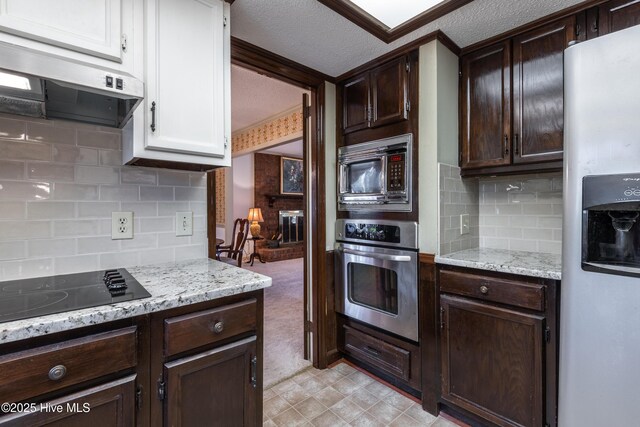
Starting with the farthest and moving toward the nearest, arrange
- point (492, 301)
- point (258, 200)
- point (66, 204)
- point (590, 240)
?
point (258, 200) < point (492, 301) < point (66, 204) < point (590, 240)

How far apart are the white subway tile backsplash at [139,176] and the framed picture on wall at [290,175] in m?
5.82

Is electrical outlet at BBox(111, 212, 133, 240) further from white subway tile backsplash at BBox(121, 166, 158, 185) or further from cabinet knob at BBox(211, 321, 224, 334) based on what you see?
cabinet knob at BBox(211, 321, 224, 334)

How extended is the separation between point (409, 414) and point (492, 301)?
0.82 metres

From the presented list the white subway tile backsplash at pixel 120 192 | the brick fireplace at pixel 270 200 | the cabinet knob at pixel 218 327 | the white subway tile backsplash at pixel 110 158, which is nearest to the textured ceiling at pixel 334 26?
the white subway tile backsplash at pixel 110 158

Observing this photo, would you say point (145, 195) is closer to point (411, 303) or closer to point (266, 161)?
point (411, 303)

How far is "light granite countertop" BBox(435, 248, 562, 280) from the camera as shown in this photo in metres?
1.38

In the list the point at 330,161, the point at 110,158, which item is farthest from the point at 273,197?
the point at 110,158

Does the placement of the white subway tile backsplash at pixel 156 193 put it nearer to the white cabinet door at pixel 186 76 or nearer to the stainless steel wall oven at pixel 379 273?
the white cabinet door at pixel 186 76

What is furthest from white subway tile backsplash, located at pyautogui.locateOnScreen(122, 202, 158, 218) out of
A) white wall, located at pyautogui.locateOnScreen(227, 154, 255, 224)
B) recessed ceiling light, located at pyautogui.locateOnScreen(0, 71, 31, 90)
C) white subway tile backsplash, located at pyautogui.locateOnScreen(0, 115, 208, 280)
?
white wall, located at pyautogui.locateOnScreen(227, 154, 255, 224)

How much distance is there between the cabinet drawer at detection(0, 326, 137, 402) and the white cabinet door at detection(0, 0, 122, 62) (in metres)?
0.96

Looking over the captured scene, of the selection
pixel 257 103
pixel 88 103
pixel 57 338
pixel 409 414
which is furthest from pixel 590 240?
pixel 257 103

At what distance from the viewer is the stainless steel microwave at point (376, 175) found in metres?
1.85

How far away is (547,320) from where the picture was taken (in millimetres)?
1366

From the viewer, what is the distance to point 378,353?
2.01m
